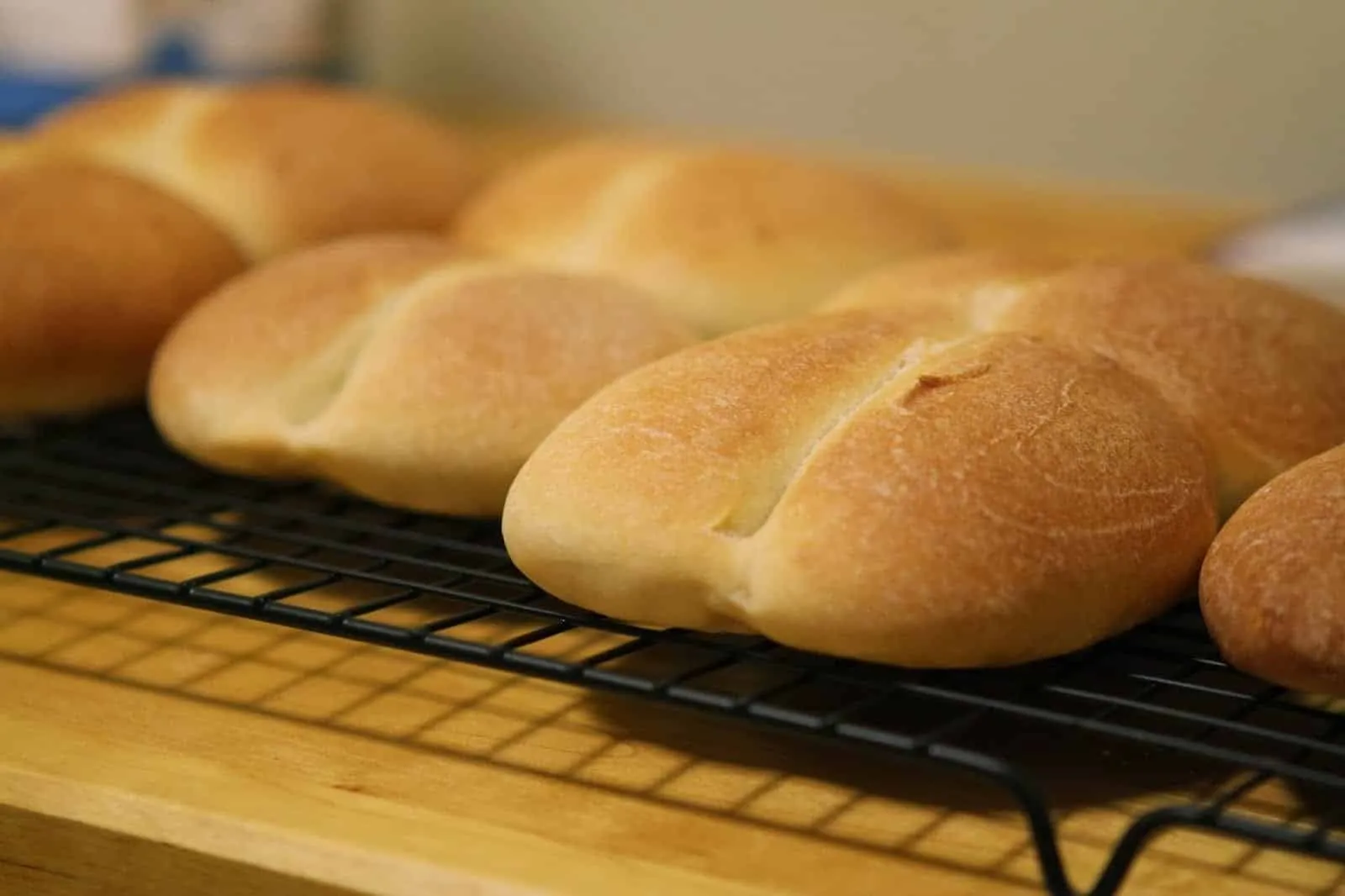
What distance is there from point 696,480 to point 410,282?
1.15 feet

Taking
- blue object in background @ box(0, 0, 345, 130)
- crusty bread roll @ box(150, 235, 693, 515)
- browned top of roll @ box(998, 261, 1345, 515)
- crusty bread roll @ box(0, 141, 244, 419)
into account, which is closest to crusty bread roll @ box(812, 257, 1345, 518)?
browned top of roll @ box(998, 261, 1345, 515)

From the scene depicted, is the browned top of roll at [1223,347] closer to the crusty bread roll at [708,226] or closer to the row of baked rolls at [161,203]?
the crusty bread roll at [708,226]

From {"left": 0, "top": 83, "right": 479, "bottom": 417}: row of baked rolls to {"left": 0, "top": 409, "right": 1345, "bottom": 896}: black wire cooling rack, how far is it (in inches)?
2.7

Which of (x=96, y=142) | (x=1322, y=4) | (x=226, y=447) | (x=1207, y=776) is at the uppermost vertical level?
(x=1322, y=4)

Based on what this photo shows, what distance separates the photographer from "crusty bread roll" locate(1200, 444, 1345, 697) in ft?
2.13

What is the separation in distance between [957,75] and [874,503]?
1.10 meters

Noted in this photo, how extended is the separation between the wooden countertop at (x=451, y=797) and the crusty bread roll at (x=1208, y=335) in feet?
0.65

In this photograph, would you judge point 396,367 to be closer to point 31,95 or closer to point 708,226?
point 708,226

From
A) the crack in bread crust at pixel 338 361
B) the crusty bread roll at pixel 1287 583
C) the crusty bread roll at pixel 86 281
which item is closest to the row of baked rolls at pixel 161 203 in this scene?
the crusty bread roll at pixel 86 281

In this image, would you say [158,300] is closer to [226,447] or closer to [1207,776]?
[226,447]

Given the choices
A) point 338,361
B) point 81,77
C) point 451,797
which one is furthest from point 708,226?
point 81,77

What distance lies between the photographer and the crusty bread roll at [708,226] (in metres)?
1.13

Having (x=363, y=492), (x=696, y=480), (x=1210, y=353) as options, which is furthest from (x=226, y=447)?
(x=1210, y=353)

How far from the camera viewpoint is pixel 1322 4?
1527mm
